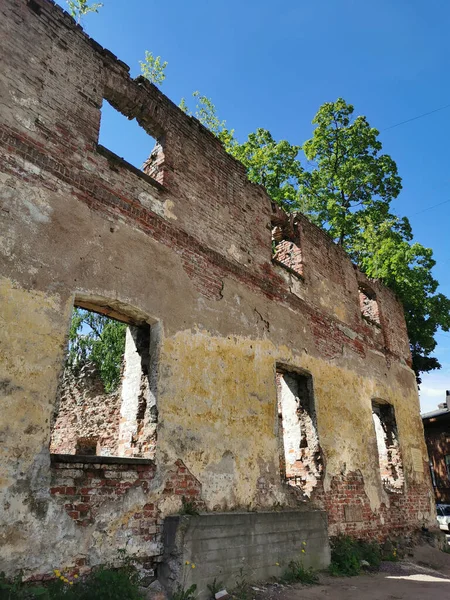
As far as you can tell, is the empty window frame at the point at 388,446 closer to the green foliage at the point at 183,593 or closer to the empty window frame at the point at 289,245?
the empty window frame at the point at 289,245

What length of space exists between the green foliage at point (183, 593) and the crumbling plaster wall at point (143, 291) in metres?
0.74

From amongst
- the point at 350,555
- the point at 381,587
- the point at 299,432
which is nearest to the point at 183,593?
the point at 381,587

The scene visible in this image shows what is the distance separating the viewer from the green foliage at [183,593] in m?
4.41

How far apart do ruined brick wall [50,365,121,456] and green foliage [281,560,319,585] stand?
12.3ft

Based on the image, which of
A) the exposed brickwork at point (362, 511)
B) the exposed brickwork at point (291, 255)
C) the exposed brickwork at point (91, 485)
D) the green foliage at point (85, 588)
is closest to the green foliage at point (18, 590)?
the green foliage at point (85, 588)

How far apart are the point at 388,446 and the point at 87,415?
6767 millimetres

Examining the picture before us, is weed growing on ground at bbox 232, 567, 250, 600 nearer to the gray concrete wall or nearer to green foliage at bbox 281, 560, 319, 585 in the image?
the gray concrete wall

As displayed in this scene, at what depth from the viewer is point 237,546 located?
5234 mm

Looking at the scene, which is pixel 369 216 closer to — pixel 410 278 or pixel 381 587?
pixel 410 278

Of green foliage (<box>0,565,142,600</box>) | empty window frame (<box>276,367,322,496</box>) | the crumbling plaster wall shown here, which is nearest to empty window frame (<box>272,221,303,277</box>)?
the crumbling plaster wall

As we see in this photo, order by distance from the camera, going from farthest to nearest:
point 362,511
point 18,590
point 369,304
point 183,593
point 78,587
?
1. point 369,304
2. point 362,511
3. point 183,593
4. point 78,587
5. point 18,590

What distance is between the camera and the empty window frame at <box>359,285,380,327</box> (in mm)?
11758

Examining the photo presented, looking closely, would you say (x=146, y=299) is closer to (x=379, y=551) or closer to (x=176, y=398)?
(x=176, y=398)

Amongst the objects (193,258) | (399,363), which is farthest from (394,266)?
(193,258)
